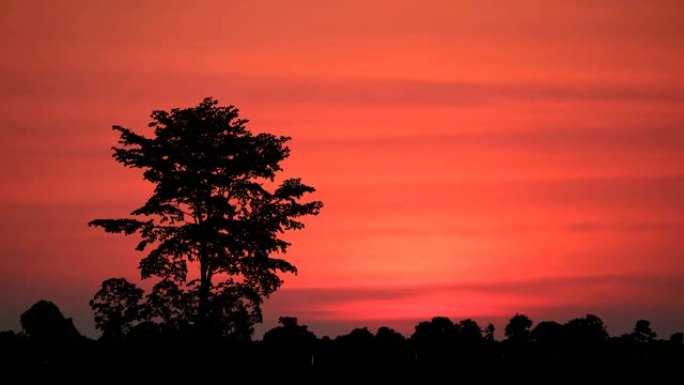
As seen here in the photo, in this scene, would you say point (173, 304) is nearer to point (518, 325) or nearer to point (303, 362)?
point (303, 362)

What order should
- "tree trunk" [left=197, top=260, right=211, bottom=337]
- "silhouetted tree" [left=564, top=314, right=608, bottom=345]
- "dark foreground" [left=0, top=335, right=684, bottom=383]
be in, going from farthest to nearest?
1. "silhouetted tree" [left=564, top=314, right=608, bottom=345]
2. "tree trunk" [left=197, top=260, right=211, bottom=337]
3. "dark foreground" [left=0, top=335, right=684, bottom=383]

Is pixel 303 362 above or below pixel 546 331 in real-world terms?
below

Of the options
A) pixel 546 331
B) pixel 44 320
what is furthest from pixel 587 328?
pixel 44 320

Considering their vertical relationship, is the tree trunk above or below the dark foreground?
above

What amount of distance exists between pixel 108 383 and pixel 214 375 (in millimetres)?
5683

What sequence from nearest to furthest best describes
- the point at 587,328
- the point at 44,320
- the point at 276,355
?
the point at 276,355 → the point at 44,320 → the point at 587,328

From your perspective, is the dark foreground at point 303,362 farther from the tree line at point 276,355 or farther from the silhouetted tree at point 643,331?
the silhouetted tree at point 643,331

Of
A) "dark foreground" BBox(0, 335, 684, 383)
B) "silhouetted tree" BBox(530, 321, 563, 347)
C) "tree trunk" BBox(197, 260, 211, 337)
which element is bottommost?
"dark foreground" BBox(0, 335, 684, 383)

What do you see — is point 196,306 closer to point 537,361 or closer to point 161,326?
point 161,326

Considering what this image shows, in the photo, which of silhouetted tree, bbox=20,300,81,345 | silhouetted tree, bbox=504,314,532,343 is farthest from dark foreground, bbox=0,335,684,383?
silhouetted tree, bbox=504,314,532,343

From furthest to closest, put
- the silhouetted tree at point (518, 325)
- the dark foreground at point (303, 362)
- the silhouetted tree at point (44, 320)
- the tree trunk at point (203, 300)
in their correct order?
the silhouetted tree at point (518, 325) → the silhouetted tree at point (44, 320) → the tree trunk at point (203, 300) → the dark foreground at point (303, 362)

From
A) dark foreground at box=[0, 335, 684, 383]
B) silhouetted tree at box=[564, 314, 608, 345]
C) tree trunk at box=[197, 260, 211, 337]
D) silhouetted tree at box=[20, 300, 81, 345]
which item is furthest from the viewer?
silhouetted tree at box=[564, 314, 608, 345]

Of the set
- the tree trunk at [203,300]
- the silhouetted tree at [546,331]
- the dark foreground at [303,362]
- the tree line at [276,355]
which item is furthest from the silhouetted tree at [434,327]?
the tree trunk at [203,300]

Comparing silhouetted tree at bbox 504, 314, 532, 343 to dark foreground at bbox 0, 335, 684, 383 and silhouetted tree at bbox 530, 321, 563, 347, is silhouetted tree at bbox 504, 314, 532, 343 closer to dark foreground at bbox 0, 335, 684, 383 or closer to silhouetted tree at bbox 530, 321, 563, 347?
silhouetted tree at bbox 530, 321, 563, 347
